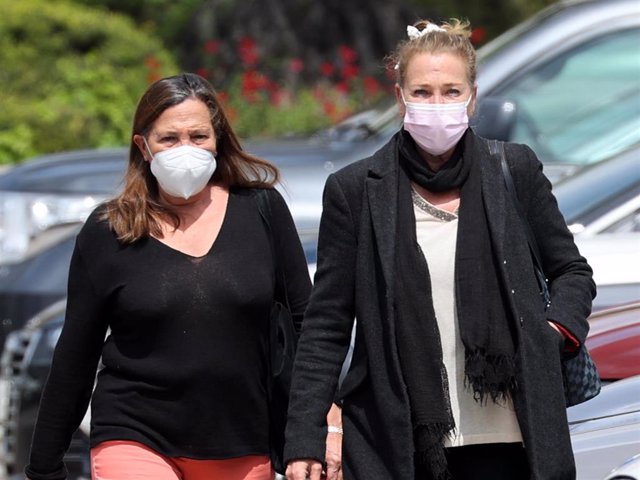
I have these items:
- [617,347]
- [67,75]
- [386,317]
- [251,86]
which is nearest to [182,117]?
[386,317]

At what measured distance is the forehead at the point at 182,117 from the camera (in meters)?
4.15

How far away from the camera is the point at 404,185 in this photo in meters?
3.51

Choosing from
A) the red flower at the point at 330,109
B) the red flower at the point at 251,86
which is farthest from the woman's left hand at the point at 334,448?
the red flower at the point at 330,109

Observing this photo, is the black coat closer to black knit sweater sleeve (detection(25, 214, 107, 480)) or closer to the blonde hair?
the blonde hair

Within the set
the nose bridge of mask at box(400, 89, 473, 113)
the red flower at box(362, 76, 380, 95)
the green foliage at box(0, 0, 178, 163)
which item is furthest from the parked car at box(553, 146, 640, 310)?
the green foliage at box(0, 0, 178, 163)

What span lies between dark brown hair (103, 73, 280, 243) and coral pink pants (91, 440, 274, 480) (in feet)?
1.97

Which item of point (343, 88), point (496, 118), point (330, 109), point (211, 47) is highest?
point (211, 47)

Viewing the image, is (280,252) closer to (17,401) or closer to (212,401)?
(212,401)

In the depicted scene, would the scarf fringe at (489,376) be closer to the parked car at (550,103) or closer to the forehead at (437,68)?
the forehead at (437,68)

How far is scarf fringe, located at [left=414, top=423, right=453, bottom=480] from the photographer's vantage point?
3.34 m

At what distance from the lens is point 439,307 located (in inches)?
134

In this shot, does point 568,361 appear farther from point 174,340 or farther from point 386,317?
point 174,340

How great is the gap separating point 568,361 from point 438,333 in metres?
0.37

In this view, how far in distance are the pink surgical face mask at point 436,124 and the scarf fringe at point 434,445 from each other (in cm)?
68
